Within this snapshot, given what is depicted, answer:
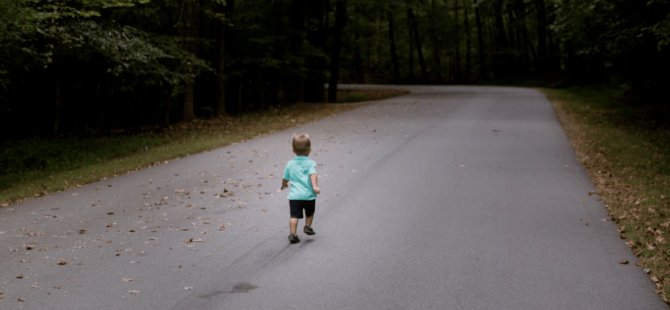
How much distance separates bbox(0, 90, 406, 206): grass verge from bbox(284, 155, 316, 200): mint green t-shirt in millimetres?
6062

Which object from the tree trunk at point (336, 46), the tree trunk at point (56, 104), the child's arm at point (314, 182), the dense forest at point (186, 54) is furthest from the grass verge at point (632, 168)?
the tree trunk at point (56, 104)

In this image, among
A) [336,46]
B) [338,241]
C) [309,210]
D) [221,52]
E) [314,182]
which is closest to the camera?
[314,182]

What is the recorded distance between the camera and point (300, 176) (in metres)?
7.87

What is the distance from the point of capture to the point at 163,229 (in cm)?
866

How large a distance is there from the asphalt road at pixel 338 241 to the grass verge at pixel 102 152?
1.18 meters

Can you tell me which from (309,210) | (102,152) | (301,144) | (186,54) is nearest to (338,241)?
(309,210)

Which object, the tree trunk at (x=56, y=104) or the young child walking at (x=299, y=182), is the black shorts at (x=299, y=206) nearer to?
the young child walking at (x=299, y=182)

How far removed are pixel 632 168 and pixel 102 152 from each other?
1355cm

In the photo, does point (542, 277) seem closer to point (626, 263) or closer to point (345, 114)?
point (626, 263)

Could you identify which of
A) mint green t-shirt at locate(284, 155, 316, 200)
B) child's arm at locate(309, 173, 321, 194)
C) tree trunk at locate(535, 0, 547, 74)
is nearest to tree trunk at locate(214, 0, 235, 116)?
mint green t-shirt at locate(284, 155, 316, 200)

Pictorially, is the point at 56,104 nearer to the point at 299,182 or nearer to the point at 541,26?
the point at 299,182

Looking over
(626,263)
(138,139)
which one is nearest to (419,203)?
(626,263)

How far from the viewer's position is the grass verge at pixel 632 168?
762 centimetres

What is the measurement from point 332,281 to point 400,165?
7.47m
